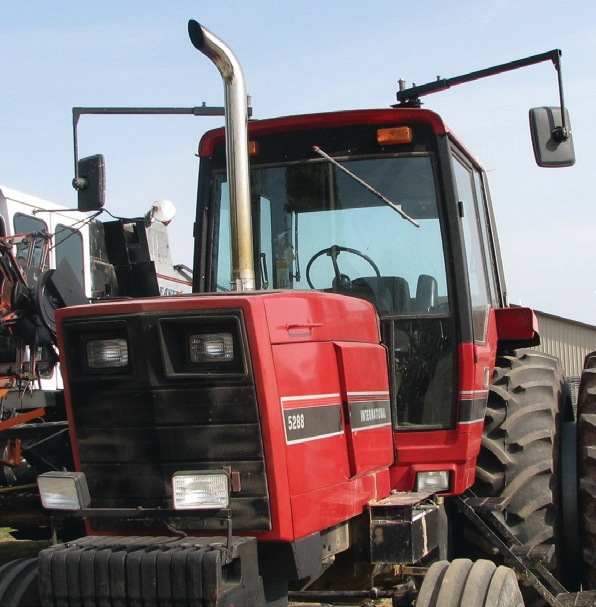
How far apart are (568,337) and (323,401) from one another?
2900 cm

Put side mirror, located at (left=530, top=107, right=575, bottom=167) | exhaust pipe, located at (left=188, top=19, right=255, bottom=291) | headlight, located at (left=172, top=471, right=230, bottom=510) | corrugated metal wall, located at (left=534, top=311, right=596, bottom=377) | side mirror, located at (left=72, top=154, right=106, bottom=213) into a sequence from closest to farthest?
headlight, located at (left=172, top=471, right=230, bottom=510) → exhaust pipe, located at (left=188, top=19, right=255, bottom=291) → side mirror, located at (left=530, top=107, right=575, bottom=167) → side mirror, located at (left=72, top=154, right=106, bottom=213) → corrugated metal wall, located at (left=534, top=311, right=596, bottom=377)

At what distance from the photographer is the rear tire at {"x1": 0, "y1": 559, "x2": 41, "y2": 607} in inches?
128

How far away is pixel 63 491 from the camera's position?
Answer: 3.28 m

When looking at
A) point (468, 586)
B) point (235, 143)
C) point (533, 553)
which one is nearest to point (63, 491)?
point (468, 586)

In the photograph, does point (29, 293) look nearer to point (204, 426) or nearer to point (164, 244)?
point (164, 244)

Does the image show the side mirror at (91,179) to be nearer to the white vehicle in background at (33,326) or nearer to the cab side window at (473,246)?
the white vehicle in background at (33,326)

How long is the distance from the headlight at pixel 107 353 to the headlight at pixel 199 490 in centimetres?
49

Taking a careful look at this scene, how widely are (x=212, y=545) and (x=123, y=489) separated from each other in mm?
531

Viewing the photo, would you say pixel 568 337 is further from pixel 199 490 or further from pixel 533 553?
pixel 199 490

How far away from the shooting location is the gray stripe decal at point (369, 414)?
3643 mm

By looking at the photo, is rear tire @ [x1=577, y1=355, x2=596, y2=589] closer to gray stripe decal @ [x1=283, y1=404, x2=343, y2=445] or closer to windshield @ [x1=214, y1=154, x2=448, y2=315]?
windshield @ [x1=214, y1=154, x2=448, y2=315]

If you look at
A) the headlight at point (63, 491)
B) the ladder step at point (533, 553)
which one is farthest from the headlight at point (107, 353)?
the ladder step at point (533, 553)

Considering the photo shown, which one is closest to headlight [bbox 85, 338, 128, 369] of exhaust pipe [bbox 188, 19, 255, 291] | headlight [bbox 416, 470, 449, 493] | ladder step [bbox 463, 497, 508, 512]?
exhaust pipe [bbox 188, 19, 255, 291]

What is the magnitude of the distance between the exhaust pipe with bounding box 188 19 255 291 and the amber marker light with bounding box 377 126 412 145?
697 millimetres
